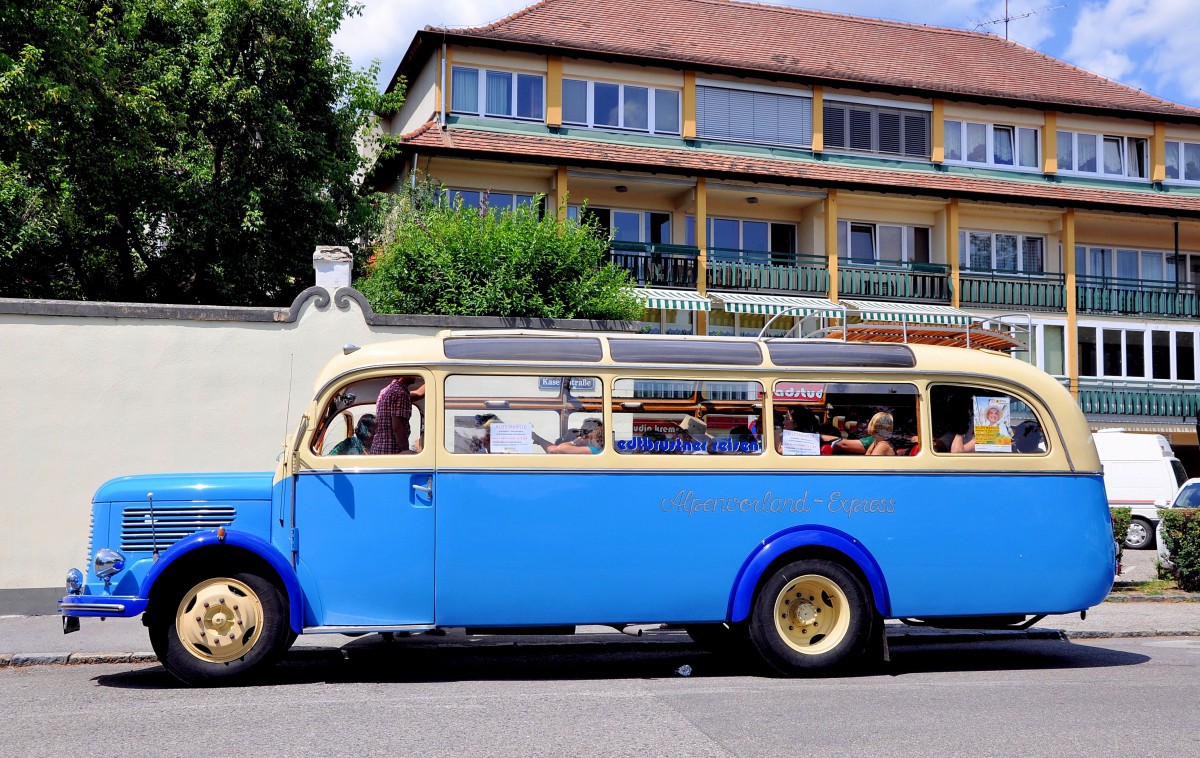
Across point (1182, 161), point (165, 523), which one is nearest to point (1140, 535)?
point (1182, 161)

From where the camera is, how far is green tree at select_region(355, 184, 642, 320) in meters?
15.6

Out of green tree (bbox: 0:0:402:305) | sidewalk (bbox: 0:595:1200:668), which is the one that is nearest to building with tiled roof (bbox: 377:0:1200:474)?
green tree (bbox: 0:0:402:305)

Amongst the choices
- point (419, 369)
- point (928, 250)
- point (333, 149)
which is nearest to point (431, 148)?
point (333, 149)

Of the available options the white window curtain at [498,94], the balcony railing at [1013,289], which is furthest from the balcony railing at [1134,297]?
the white window curtain at [498,94]

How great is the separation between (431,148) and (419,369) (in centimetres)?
1811

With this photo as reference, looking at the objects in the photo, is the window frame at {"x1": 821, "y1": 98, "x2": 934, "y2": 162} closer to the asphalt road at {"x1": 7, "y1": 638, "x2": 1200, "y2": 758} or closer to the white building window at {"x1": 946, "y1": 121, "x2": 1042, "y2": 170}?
the white building window at {"x1": 946, "y1": 121, "x2": 1042, "y2": 170}

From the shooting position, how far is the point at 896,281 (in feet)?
101

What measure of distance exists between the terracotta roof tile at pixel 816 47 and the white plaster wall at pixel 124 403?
1619cm

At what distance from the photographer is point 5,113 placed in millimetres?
14562

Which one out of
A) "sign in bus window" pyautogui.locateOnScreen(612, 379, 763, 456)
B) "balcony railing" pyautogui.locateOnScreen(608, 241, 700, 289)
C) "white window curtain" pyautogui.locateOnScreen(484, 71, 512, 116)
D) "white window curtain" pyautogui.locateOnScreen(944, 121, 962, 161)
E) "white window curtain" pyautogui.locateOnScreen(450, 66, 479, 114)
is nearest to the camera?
"sign in bus window" pyautogui.locateOnScreen(612, 379, 763, 456)

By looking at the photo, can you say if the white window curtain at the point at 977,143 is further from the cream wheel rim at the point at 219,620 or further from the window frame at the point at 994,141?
the cream wheel rim at the point at 219,620

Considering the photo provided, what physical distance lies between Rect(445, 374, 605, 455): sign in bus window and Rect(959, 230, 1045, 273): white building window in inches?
999

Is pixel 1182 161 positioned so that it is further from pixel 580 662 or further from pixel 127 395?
pixel 127 395

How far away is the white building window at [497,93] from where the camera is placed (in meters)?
27.8
